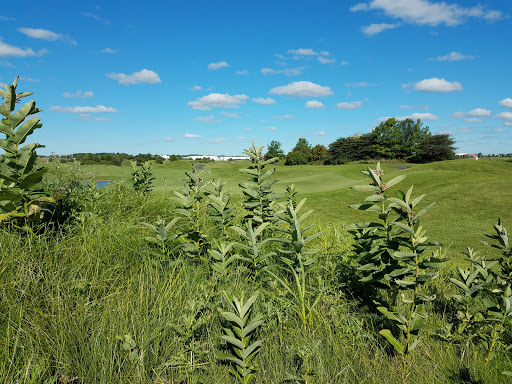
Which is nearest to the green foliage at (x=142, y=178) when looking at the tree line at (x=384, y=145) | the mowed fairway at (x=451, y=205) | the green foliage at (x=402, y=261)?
the mowed fairway at (x=451, y=205)

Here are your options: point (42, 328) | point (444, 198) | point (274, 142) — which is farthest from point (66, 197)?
point (274, 142)

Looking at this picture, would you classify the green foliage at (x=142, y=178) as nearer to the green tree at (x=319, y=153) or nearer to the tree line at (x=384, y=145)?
the tree line at (x=384, y=145)

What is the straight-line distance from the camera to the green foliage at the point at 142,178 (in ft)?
19.8

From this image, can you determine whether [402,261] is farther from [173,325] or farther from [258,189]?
[258,189]

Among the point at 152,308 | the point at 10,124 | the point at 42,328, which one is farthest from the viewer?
the point at 10,124

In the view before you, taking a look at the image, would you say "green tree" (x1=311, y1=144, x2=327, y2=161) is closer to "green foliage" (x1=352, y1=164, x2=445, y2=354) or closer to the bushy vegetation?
the bushy vegetation

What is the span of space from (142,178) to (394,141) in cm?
5319

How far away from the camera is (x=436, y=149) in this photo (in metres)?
45.1

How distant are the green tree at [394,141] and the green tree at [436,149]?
335 centimetres

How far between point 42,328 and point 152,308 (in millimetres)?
605

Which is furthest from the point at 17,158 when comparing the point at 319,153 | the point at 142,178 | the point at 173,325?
the point at 319,153

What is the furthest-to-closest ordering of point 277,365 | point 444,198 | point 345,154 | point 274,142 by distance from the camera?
point 274,142 < point 345,154 < point 444,198 < point 277,365

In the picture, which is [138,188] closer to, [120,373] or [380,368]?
[120,373]

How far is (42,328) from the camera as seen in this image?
1830 millimetres
